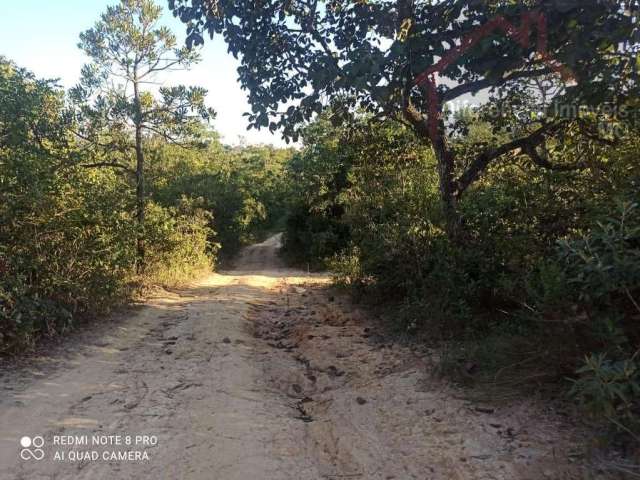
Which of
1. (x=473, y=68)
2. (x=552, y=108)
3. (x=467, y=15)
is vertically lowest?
(x=552, y=108)

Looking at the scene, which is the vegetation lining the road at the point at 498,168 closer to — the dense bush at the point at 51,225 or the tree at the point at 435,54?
the tree at the point at 435,54

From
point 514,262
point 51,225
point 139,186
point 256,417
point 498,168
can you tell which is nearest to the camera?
point 256,417

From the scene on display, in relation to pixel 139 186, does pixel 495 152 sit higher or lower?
lower

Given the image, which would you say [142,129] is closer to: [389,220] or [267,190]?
[389,220]

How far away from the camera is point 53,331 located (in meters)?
6.58

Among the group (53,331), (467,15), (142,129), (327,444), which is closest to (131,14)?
(142,129)

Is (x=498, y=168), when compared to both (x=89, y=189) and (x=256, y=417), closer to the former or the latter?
(x=256, y=417)

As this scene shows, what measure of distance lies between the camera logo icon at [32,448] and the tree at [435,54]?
11.7 feet

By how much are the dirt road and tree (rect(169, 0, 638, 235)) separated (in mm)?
2849

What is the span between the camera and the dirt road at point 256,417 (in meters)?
3.24

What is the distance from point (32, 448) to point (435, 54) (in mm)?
4730

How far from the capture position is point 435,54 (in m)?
4.39

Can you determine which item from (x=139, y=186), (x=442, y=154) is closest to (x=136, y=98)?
(x=139, y=186)

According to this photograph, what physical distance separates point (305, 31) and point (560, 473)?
18.5 feet
